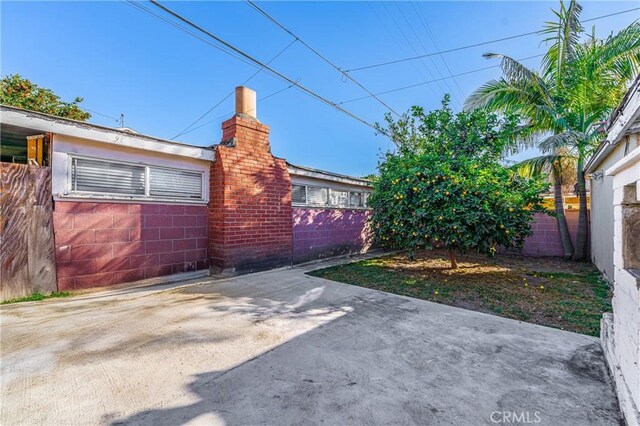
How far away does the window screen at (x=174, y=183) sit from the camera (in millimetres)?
5207

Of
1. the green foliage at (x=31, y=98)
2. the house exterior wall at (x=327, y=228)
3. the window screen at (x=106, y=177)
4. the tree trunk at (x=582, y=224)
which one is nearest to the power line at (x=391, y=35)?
the house exterior wall at (x=327, y=228)

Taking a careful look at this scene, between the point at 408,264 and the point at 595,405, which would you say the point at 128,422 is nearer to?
the point at 595,405

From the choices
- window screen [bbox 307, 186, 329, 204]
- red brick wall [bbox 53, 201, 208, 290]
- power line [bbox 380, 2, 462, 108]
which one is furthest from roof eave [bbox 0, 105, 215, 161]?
power line [bbox 380, 2, 462, 108]

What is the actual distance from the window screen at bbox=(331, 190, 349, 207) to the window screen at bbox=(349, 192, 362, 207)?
228mm

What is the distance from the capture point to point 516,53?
7992 millimetres

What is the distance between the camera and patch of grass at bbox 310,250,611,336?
148 inches

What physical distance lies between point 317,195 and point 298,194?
0.81 meters

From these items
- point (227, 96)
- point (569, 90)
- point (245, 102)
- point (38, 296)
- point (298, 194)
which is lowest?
point (38, 296)

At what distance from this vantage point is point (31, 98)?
11516mm

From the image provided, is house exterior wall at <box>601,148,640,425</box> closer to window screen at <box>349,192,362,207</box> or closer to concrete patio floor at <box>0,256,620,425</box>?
concrete patio floor at <box>0,256,620,425</box>

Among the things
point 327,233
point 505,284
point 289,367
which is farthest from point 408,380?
point 327,233

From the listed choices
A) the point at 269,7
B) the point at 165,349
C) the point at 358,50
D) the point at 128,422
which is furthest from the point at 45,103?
the point at 128,422

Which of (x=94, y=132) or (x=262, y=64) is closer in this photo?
(x=94, y=132)

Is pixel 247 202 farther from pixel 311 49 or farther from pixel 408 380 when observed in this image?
pixel 408 380
